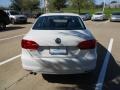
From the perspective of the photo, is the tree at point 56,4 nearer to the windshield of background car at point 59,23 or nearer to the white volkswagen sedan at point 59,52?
the windshield of background car at point 59,23

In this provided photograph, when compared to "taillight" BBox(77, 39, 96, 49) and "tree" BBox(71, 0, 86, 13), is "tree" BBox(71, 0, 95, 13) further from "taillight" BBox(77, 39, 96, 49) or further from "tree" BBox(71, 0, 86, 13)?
"taillight" BBox(77, 39, 96, 49)

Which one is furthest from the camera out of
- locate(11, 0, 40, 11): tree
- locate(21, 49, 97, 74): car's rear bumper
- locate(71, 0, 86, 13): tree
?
locate(11, 0, 40, 11): tree

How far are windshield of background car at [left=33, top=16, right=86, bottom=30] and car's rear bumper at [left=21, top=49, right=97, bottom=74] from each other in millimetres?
1147

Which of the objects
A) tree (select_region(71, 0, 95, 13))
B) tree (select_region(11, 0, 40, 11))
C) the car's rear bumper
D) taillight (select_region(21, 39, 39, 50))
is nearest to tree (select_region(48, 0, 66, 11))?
tree (select_region(71, 0, 95, 13))

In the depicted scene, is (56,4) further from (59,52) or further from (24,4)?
(59,52)

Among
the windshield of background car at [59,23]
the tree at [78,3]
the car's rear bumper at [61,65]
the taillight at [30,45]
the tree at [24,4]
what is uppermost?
the windshield of background car at [59,23]

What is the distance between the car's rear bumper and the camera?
604 centimetres

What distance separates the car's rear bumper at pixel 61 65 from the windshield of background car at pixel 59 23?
1147 millimetres

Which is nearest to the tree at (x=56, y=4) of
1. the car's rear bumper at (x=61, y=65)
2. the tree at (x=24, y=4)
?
the tree at (x=24, y=4)

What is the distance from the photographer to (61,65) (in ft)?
19.8

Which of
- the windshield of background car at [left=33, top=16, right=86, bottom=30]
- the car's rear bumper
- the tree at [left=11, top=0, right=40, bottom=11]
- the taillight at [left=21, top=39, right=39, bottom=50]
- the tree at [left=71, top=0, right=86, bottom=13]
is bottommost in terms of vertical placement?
the tree at [left=11, top=0, right=40, bottom=11]

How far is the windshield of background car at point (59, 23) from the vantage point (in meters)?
7.07

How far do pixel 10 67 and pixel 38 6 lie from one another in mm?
66315

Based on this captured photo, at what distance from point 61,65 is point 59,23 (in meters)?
1.88
